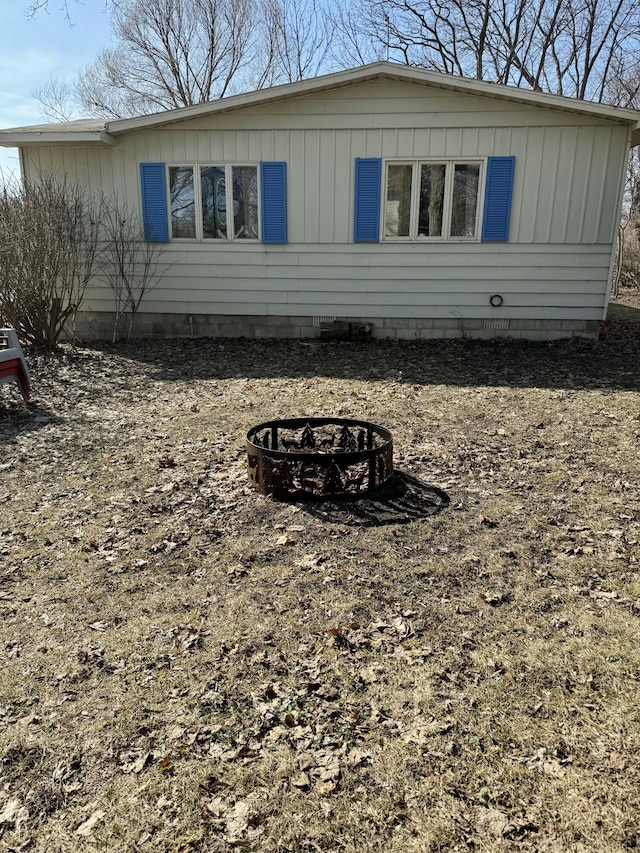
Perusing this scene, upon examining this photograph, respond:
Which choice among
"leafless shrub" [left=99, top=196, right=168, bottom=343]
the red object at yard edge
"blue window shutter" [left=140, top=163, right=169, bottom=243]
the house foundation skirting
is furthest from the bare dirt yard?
"blue window shutter" [left=140, top=163, right=169, bottom=243]

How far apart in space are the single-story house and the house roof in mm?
30

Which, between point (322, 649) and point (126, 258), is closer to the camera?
point (322, 649)

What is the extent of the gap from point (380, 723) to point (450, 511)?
2005mm

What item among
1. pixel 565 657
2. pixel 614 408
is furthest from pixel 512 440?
pixel 565 657

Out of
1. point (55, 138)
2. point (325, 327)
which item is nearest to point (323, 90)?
point (325, 327)

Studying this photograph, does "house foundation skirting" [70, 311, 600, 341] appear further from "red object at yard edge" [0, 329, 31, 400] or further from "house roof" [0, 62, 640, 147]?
"red object at yard edge" [0, 329, 31, 400]

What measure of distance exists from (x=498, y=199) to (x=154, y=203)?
5.65 meters

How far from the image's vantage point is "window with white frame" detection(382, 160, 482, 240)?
381 inches

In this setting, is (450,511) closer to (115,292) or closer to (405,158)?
(405,158)

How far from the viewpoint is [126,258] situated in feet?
34.1

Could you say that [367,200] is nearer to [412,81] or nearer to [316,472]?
[412,81]

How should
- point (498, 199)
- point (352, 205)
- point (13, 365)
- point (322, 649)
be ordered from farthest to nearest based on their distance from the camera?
1. point (352, 205)
2. point (498, 199)
3. point (13, 365)
4. point (322, 649)

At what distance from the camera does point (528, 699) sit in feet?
8.05

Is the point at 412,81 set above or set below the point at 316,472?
above
